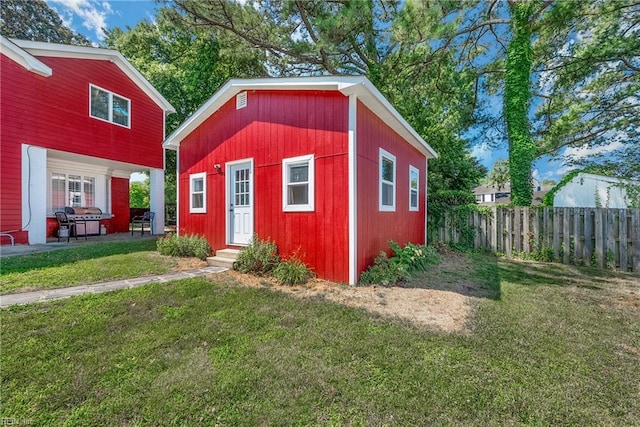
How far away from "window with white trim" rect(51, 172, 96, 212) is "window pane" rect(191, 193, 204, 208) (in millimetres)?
6041

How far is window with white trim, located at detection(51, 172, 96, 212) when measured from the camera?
980 centimetres

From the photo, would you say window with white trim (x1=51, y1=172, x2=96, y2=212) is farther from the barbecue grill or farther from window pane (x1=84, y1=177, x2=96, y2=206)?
the barbecue grill

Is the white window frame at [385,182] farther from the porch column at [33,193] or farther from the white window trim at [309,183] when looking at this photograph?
the porch column at [33,193]

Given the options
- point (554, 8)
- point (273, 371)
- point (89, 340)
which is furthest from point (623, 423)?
point (554, 8)

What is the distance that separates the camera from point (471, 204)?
29.0 feet

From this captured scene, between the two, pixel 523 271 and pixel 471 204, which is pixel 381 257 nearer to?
pixel 523 271

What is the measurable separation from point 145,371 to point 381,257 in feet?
13.5

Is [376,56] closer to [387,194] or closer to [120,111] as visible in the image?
[387,194]

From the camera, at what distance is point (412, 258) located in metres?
5.85

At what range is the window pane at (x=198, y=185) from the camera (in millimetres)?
7545

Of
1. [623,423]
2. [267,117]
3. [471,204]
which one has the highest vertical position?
[267,117]

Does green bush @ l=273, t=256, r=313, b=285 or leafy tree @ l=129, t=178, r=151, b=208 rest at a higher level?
leafy tree @ l=129, t=178, r=151, b=208

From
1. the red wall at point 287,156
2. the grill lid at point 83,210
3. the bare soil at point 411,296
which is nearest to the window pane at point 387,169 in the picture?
the red wall at point 287,156

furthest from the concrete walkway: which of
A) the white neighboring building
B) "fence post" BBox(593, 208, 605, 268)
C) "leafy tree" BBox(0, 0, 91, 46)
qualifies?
"leafy tree" BBox(0, 0, 91, 46)
